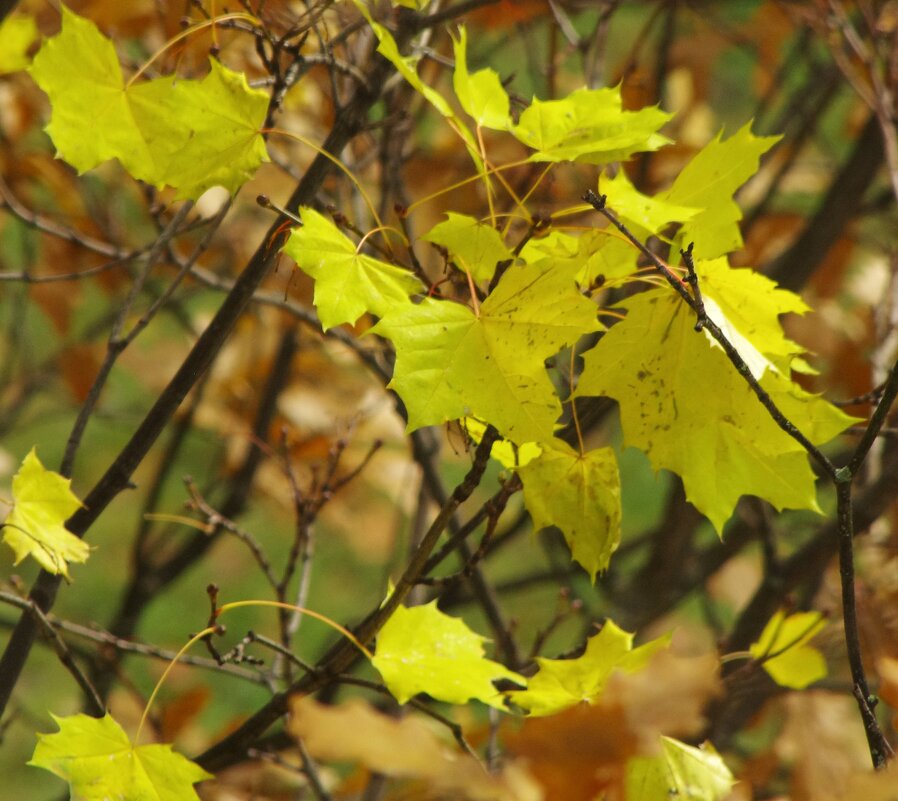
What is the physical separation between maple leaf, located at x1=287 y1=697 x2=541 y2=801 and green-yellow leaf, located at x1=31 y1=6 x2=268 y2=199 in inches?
16.5

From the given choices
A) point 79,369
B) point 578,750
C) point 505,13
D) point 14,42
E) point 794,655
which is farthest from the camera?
point 79,369

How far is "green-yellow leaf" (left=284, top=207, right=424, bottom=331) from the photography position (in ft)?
2.25

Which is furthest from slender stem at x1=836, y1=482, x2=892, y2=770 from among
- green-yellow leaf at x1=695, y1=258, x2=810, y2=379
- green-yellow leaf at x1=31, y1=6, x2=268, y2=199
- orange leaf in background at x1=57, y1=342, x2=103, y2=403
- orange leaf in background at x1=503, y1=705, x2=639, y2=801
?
orange leaf in background at x1=57, y1=342, x2=103, y2=403

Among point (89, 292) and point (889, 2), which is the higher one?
point (889, 2)

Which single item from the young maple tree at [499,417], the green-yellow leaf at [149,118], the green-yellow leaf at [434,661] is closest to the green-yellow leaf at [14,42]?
the young maple tree at [499,417]

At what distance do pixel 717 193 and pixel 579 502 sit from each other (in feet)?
0.79

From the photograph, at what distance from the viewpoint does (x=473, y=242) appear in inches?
27.1

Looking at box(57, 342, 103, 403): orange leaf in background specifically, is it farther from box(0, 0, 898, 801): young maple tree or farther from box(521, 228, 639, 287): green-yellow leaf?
box(521, 228, 639, 287): green-yellow leaf

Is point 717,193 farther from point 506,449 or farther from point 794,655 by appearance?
point 794,655

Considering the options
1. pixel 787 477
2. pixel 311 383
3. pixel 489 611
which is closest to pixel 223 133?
pixel 787 477

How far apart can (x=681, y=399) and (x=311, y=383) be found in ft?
4.18

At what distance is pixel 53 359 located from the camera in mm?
2039

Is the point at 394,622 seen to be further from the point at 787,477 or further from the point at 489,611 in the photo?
the point at 489,611

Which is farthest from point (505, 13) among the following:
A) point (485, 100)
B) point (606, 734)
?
point (606, 734)
